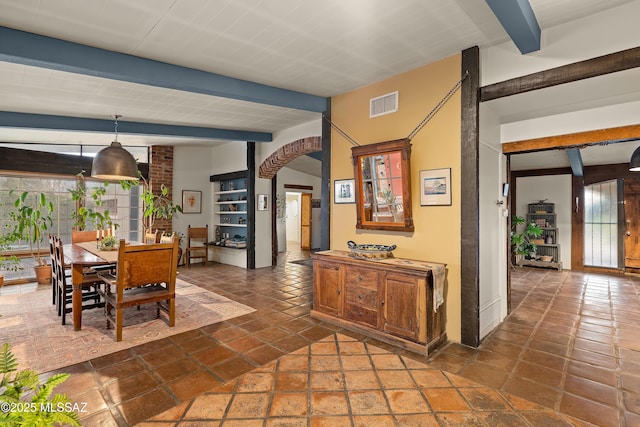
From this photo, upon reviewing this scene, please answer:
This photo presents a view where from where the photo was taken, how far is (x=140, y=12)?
7.63 ft

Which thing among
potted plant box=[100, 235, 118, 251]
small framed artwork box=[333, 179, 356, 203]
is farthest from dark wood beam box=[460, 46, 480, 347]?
potted plant box=[100, 235, 118, 251]

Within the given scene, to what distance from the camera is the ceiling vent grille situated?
3639 millimetres

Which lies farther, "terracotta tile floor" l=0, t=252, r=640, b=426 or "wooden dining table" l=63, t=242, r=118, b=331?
"wooden dining table" l=63, t=242, r=118, b=331

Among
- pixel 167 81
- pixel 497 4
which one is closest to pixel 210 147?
pixel 167 81

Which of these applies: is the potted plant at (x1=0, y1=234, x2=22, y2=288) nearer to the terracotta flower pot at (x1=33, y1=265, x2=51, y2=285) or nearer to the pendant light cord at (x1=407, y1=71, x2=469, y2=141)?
the terracotta flower pot at (x1=33, y1=265, x2=51, y2=285)

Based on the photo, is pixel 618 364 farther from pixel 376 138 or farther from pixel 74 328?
pixel 74 328

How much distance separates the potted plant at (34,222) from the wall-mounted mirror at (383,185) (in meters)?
5.45

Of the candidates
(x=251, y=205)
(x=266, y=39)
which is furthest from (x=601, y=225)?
(x=266, y=39)

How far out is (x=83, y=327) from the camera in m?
3.54

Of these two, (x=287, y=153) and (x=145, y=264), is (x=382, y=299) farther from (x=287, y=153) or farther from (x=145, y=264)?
(x=287, y=153)

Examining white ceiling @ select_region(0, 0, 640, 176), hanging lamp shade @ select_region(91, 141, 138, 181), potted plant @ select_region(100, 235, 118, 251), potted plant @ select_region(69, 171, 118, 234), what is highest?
white ceiling @ select_region(0, 0, 640, 176)

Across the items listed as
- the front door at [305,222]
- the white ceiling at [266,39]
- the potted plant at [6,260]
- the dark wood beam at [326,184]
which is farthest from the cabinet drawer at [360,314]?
the front door at [305,222]

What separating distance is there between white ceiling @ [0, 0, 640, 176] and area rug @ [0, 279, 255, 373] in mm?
2573

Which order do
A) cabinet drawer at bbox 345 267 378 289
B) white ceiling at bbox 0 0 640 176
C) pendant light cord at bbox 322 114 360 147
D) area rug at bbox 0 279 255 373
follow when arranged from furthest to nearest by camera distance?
pendant light cord at bbox 322 114 360 147, cabinet drawer at bbox 345 267 378 289, area rug at bbox 0 279 255 373, white ceiling at bbox 0 0 640 176
